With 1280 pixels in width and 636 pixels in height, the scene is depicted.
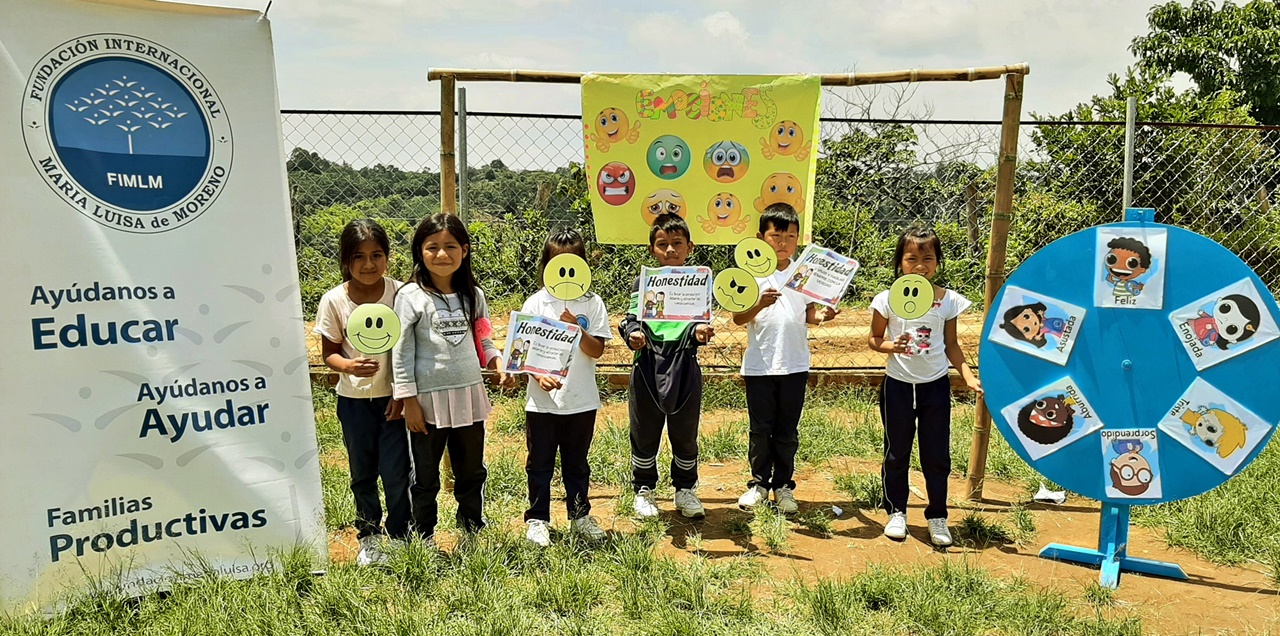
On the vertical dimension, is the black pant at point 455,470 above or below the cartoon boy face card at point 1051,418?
below

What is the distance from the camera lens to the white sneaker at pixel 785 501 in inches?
155

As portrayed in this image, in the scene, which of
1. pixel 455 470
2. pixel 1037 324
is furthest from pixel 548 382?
pixel 1037 324

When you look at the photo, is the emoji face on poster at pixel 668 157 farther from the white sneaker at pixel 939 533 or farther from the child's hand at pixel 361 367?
the white sneaker at pixel 939 533

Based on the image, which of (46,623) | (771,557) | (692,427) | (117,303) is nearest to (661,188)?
(692,427)

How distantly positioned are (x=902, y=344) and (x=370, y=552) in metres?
2.19

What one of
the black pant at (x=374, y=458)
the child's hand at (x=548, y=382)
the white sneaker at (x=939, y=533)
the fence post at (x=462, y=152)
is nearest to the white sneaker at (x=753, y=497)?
the white sneaker at (x=939, y=533)

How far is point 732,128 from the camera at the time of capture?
4.05 metres

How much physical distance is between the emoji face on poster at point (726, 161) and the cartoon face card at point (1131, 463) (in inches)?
72.5

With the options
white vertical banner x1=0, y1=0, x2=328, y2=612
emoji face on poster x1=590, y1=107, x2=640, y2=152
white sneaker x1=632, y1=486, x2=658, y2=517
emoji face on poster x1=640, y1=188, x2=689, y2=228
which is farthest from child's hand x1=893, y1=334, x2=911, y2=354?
white vertical banner x1=0, y1=0, x2=328, y2=612

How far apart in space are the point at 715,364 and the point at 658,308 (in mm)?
3043

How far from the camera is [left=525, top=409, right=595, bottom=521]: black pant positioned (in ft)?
11.5

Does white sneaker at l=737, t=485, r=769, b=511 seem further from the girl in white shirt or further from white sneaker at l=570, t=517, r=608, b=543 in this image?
white sneaker at l=570, t=517, r=608, b=543

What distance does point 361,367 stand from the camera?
10.0ft

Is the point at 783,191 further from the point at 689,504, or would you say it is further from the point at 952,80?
the point at 689,504
